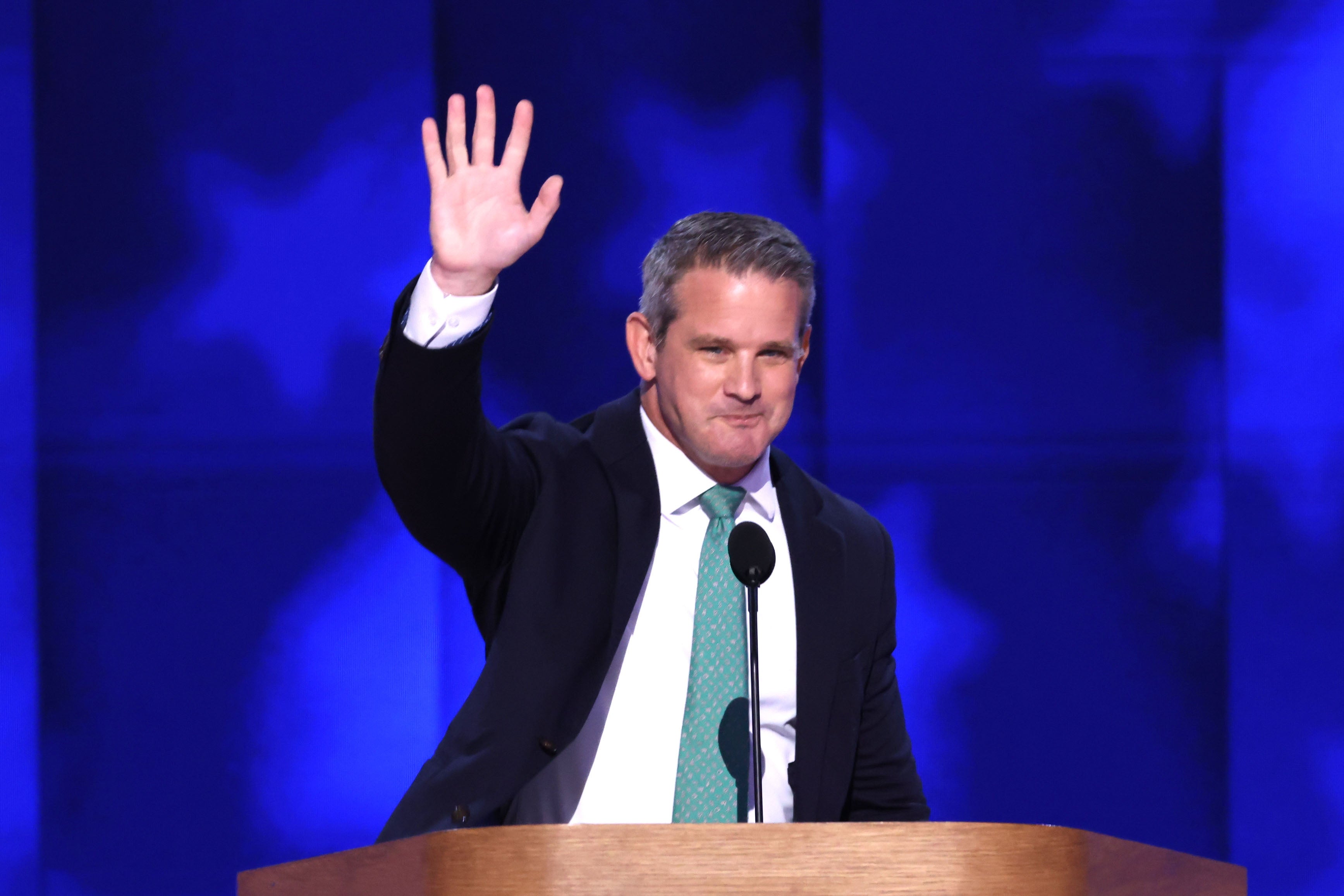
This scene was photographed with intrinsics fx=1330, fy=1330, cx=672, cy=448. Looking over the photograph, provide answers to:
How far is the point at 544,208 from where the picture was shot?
1.47m

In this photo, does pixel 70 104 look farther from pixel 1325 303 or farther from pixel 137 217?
pixel 1325 303

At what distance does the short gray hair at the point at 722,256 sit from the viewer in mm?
1712

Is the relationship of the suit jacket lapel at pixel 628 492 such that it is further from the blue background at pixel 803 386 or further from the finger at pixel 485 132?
the blue background at pixel 803 386

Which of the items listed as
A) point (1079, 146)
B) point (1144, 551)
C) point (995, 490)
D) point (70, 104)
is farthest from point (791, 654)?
point (70, 104)

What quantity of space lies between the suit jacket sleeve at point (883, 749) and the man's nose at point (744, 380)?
0.37 meters

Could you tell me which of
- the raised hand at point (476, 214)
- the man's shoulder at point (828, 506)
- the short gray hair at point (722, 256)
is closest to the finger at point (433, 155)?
the raised hand at point (476, 214)

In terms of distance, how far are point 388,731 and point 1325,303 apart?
2.38 metres

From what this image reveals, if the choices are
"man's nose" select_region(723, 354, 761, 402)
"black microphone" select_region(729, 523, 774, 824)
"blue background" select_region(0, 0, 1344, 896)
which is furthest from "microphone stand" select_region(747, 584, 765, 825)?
"blue background" select_region(0, 0, 1344, 896)

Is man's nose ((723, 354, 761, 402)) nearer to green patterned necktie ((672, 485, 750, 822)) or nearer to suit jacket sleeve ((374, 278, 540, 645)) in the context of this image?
green patterned necktie ((672, 485, 750, 822))

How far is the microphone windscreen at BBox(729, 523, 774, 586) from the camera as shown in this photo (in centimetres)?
140

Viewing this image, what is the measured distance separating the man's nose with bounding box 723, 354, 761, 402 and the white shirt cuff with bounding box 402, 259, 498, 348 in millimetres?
395

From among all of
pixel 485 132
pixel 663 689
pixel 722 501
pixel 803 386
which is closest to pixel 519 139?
pixel 485 132

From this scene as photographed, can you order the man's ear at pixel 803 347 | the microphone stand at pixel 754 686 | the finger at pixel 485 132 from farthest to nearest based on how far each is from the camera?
the man's ear at pixel 803 347, the finger at pixel 485 132, the microphone stand at pixel 754 686

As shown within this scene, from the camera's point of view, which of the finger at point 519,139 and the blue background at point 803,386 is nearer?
the finger at point 519,139
